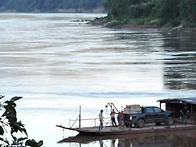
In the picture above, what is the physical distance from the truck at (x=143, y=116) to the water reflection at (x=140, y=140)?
0.84 metres

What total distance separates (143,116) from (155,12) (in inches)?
5264

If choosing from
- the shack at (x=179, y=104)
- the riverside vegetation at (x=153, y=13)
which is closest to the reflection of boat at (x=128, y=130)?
the shack at (x=179, y=104)

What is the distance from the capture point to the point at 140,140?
94.2 ft

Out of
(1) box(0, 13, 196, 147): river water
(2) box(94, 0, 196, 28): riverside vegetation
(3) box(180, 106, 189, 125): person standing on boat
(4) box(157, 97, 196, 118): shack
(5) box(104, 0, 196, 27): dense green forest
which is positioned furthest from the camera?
(2) box(94, 0, 196, 28): riverside vegetation

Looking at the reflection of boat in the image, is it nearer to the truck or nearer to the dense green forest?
the truck

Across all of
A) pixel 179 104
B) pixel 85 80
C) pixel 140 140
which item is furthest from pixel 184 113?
pixel 85 80

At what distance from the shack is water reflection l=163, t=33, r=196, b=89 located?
44.4 feet

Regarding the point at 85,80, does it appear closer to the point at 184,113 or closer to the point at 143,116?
the point at 184,113

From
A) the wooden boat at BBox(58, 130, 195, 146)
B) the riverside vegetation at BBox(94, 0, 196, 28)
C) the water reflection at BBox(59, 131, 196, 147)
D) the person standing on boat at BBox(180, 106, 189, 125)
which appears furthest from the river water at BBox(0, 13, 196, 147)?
the riverside vegetation at BBox(94, 0, 196, 28)

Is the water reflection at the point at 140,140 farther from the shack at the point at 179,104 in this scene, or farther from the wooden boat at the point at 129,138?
the shack at the point at 179,104

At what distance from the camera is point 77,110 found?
120 feet

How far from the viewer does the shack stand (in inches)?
1223

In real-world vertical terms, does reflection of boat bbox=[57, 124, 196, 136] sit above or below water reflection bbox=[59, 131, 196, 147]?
above

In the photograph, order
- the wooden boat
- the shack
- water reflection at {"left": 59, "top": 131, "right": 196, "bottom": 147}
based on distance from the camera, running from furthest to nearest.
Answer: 1. the shack
2. the wooden boat
3. water reflection at {"left": 59, "top": 131, "right": 196, "bottom": 147}
